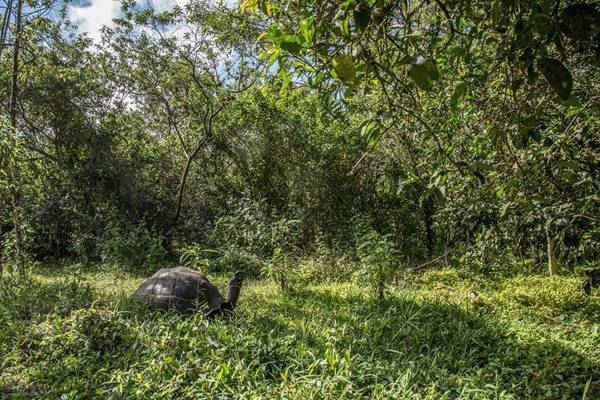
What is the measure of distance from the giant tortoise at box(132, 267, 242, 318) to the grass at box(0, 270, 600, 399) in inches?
5.3

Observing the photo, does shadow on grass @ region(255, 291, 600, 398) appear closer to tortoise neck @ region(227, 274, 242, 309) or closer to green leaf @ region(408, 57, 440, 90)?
tortoise neck @ region(227, 274, 242, 309)

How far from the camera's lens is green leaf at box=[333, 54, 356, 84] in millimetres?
777

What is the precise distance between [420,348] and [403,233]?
398 cm

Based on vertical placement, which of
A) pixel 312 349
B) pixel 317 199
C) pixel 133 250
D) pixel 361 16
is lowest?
pixel 312 349

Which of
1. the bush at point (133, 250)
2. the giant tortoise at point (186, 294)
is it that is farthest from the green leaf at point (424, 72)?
the bush at point (133, 250)

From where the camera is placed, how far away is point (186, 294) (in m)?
3.29

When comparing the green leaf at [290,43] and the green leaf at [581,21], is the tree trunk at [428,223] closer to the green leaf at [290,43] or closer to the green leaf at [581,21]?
the green leaf at [581,21]

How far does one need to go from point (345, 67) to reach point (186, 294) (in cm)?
302

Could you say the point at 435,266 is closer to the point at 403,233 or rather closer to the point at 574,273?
the point at 403,233

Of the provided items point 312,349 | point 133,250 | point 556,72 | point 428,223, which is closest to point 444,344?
point 312,349

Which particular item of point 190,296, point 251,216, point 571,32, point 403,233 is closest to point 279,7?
point 571,32

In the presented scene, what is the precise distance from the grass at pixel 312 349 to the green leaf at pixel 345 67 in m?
1.77

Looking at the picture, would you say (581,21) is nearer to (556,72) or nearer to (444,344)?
(556,72)

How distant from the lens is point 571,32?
0.70 metres
